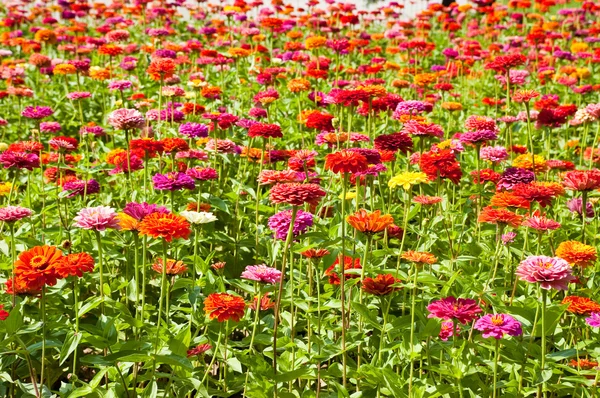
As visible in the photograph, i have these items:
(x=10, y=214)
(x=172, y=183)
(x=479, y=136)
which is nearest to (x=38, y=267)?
(x=10, y=214)

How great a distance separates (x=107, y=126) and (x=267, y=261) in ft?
8.82

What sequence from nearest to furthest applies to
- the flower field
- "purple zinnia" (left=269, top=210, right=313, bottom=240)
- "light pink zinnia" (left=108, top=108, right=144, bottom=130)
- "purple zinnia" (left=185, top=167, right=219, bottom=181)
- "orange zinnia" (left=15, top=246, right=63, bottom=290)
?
"orange zinnia" (left=15, top=246, right=63, bottom=290), the flower field, "purple zinnia" (left=269, top=210, right=313, bottom=240), "light pink zinnia" (left=108, top=108, right=144, bottom=130), "purple zinnia" (left=185, top=167, right=219, bottom=181)

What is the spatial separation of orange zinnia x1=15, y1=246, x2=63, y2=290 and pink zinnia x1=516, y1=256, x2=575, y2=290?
4.94 feet

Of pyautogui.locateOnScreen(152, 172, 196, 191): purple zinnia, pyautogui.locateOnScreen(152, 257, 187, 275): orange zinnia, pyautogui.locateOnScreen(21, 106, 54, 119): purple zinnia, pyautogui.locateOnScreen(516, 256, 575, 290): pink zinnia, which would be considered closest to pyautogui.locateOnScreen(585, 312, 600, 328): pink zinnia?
pyautogui.locateOnScreen(516, 256, 575, 290): pink zinnia

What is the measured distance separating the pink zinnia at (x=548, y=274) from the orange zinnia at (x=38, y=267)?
4.94ft

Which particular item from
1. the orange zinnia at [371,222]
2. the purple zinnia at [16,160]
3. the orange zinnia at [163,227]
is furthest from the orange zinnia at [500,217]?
the purple zinnia at [16,160]

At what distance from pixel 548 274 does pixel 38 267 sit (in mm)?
1613

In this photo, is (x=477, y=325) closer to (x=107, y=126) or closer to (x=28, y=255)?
(x=28, y=255)

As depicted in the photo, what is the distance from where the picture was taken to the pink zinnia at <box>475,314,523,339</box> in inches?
90.9

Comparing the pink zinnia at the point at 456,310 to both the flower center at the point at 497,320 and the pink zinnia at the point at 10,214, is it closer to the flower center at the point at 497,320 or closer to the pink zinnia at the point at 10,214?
the flower center at the point at 497,320

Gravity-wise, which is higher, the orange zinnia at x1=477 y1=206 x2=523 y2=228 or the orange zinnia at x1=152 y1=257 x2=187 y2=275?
the orange zinnia at x1=477 y1=206 x2=523 y2=228

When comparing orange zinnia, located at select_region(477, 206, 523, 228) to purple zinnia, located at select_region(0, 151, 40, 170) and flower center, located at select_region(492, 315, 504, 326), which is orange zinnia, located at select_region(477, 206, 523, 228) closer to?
flower center, located at select_region(492, 315, 504, 326)

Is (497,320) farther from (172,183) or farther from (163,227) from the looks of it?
(172,183)

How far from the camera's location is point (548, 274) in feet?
7.38
